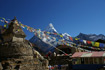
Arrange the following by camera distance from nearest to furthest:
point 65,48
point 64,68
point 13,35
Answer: point 13,35
point 64,68
point 65,48

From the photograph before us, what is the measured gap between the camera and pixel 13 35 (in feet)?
57.9

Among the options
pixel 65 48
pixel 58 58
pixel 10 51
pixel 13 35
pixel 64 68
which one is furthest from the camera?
pixel 65 48

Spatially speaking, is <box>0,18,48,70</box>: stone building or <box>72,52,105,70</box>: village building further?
<box>72,52,105,70</box>: village building

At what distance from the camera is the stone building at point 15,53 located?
14.3 m

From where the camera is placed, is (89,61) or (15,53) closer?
(15,53)

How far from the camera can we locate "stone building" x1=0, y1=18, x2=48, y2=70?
46.9 ft

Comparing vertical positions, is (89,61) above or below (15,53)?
below

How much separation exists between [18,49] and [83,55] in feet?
31.3

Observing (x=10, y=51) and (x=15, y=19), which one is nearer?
(x=10, y=51)

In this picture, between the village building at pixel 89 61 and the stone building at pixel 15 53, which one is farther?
the village building at pixel 89 61

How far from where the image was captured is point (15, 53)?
52.1 feet

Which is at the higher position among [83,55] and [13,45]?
[13,45]

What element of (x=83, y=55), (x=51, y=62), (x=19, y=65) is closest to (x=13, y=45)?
(x=19, y=65)

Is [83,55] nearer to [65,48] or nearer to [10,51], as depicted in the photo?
[10,51]
